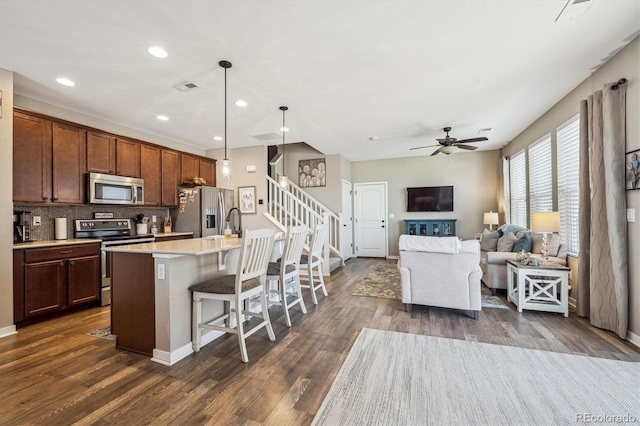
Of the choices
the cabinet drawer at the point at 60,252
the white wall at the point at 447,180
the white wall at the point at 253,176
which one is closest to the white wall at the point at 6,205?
the cabinet drawer at the point at 60,252

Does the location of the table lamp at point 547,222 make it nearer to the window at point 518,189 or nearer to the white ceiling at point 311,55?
the white ceiling at point 311,55

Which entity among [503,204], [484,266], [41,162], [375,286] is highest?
[41,162]

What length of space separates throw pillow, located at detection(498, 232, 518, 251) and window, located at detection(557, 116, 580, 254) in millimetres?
658

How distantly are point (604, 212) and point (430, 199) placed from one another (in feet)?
14.8

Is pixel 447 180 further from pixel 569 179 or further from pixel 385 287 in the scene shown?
pixel 385 287

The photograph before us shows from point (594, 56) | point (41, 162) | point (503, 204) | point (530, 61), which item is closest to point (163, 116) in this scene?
point (41, 162)

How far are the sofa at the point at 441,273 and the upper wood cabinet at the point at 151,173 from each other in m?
4.29

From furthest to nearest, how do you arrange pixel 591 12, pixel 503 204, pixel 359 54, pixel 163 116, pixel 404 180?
pixel 404 180
pixel 503 204
pixel 163 116
pixel 359 54
pixel 591 12

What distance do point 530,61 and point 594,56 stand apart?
0.60 metres

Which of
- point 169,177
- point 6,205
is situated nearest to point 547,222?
point 169,177

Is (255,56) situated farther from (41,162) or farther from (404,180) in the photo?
(404,180)

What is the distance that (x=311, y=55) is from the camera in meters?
2.62

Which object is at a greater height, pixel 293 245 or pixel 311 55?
pixel 311 55

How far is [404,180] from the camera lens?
24.7ft
